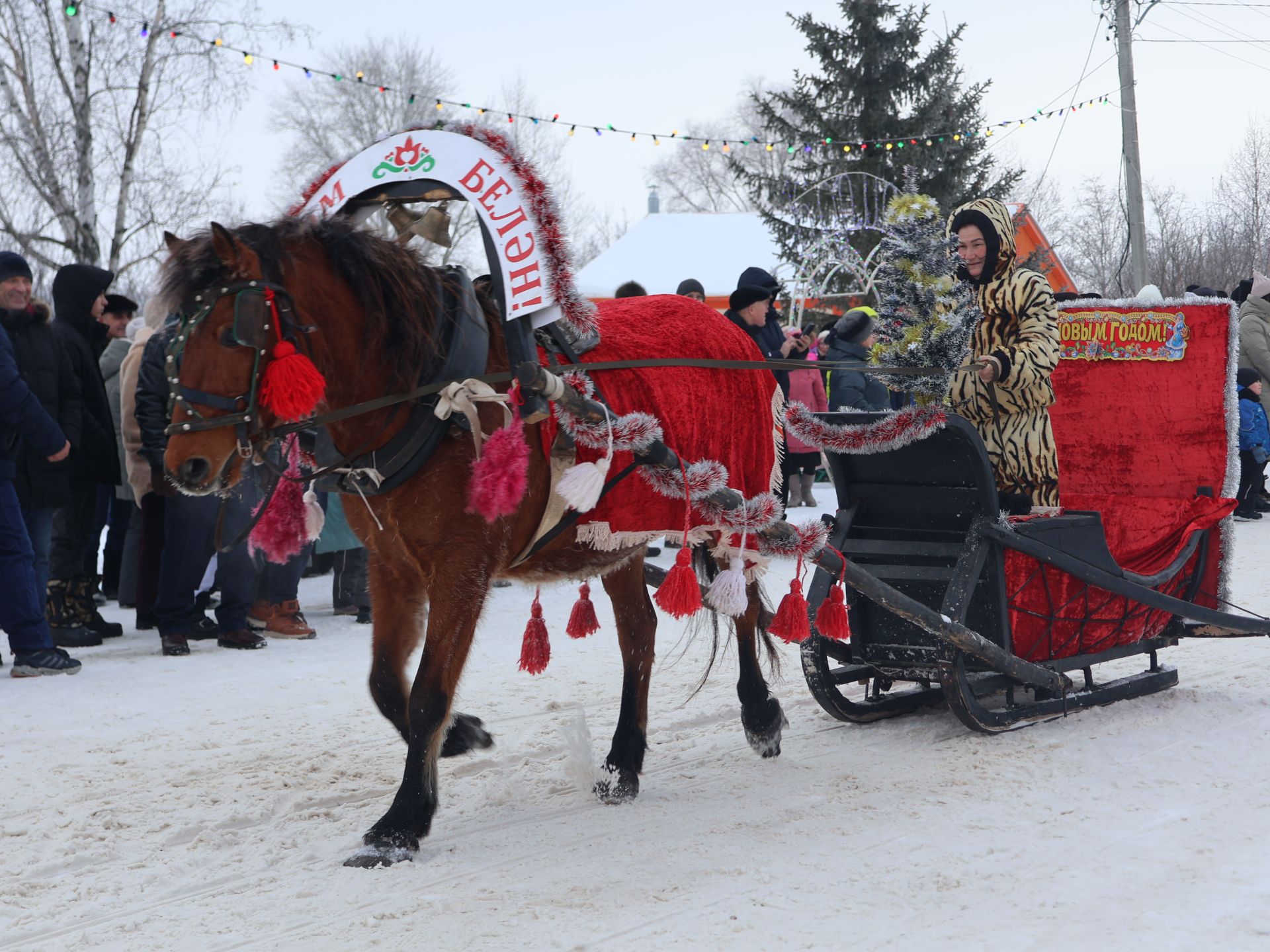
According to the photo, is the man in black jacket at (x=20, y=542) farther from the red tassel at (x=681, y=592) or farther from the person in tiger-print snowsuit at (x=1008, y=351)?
the person in tiger-print snowsuit at (x=1008, y=351)

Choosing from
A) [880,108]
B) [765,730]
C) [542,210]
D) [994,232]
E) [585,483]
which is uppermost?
[880,108]

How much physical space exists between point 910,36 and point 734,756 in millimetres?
20418

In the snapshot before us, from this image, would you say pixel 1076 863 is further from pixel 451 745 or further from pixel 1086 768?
pixel 451 745

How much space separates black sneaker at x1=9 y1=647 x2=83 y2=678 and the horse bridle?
10.7 feet

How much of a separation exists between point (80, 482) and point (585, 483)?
4.54 metres

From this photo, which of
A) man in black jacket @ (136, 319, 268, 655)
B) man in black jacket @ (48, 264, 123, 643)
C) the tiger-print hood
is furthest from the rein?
man in black jacket @ (48, 264, 123, 643)

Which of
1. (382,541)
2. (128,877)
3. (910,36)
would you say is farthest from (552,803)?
(910,36)

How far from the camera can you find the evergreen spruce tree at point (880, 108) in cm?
2138

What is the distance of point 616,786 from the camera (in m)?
3.86

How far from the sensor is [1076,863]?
3059 millimetres

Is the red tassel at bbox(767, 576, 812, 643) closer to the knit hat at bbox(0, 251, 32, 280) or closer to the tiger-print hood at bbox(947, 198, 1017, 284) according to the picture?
the tiger-print hood at bbox(947, 198, 1017, 284)

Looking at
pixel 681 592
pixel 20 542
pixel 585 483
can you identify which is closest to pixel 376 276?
pixel 585 483

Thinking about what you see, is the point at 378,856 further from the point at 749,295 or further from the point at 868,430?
the point at 749,295

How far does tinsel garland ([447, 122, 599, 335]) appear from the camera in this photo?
331cm
